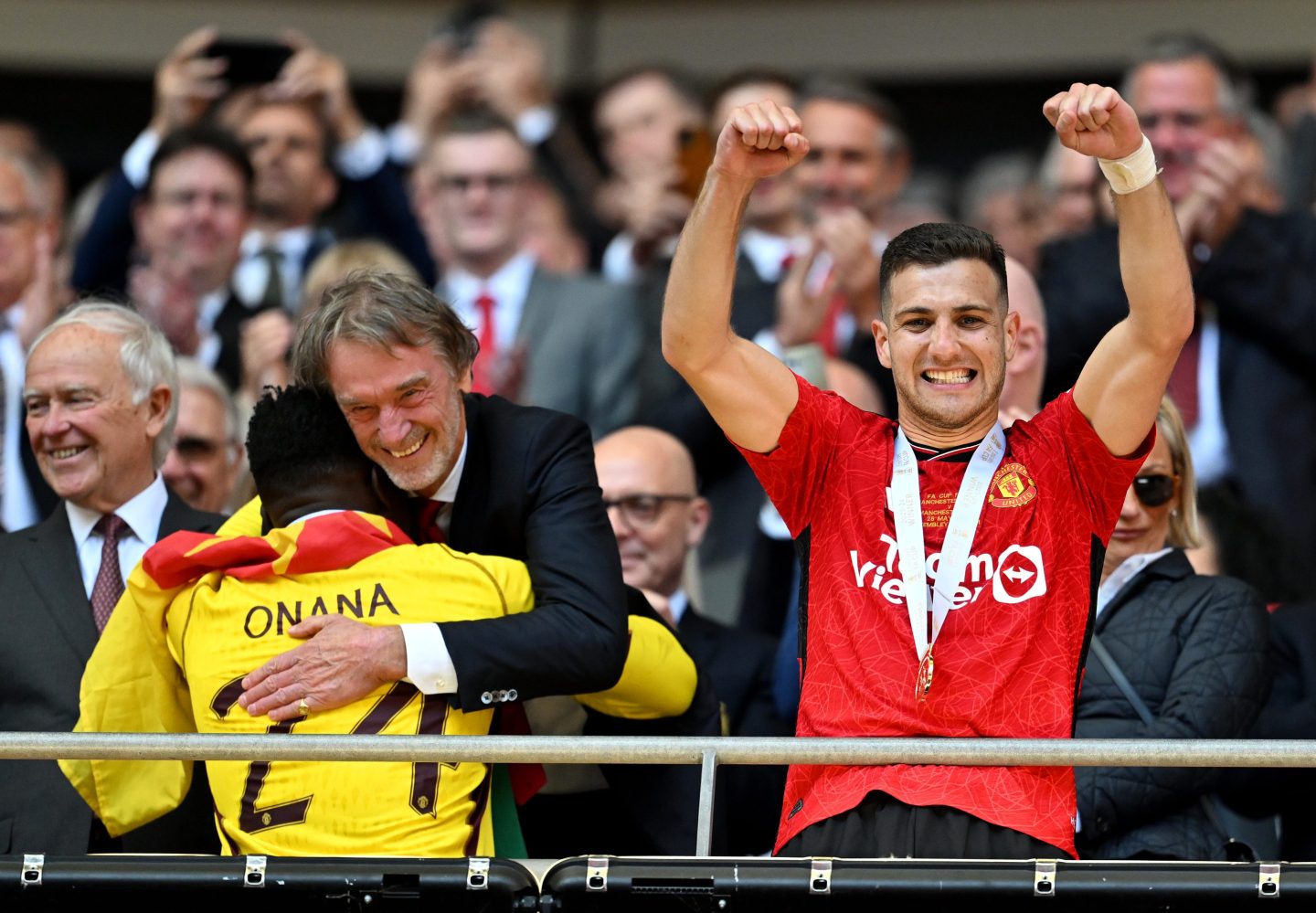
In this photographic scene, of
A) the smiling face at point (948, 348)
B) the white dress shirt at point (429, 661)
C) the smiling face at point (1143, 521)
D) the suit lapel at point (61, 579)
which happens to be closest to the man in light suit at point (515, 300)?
the suit lapel at point (61, 579)

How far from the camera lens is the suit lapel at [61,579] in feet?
A: 15.3

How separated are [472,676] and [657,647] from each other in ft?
1.94

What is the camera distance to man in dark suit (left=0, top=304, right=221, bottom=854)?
445cm

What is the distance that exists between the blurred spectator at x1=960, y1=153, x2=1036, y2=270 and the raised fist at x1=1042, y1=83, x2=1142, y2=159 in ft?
16.0

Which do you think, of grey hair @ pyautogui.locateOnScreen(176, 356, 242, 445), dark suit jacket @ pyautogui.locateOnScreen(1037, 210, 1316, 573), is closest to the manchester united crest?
dark suit jacket @ pyautogui.locateOnScreen(1037, 210, 1316, 573)

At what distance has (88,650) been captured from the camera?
15.2ft

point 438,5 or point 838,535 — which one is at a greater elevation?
point 438,5

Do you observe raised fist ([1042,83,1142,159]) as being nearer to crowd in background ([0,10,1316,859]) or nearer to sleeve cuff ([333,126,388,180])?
crowd in background ([0,10,1316,859])

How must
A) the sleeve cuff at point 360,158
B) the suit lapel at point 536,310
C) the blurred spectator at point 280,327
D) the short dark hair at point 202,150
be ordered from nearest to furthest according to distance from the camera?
the blurred spectator at point 280,327 → the suit lapel at point 536,310 → the short dark hair at point 202,150 → the sleeve cuff at point 360,158

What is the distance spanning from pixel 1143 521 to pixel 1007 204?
5365mm

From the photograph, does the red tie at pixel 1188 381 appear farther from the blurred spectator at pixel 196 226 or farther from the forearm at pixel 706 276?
the blurred spectator at pixel 196 226

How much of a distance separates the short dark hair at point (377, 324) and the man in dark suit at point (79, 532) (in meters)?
0.73

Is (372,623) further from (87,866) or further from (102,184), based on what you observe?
(102,184)

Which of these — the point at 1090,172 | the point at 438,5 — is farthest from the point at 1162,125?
the point at 438,5
